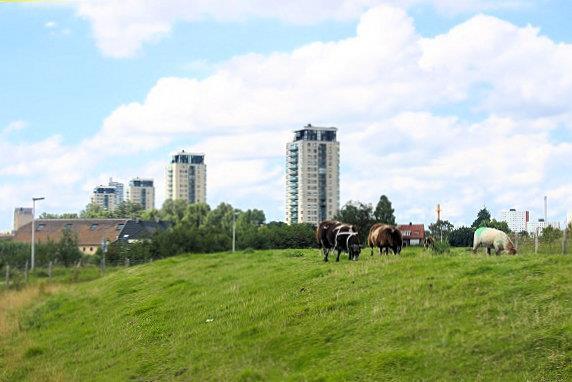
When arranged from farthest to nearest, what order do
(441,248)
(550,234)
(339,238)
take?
(550,234) < (339,238) < (441,248)

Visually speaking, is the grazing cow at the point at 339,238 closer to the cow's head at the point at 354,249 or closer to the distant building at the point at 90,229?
the cow's head at the point at 354,249

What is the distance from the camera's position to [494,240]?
1139 inches

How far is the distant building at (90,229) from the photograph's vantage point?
13312 cm

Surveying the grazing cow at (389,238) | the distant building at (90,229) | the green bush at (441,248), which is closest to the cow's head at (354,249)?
the grazing cow at (389,238)

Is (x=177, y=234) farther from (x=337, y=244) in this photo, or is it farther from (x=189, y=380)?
(x=189, y=380)

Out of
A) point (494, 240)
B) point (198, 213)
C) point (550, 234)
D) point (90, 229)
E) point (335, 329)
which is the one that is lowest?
point (335, 329)

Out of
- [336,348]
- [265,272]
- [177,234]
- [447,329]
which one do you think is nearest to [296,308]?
[336,348]

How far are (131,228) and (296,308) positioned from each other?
391 ft

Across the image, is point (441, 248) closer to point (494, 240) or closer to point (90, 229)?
point (494, 240)

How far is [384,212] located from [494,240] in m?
50.8

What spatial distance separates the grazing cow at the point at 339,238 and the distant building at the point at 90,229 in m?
101

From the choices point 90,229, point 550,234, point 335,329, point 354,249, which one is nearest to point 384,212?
point 550,234

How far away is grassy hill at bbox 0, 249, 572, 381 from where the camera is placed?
590 inches

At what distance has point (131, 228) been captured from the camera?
450 feet
